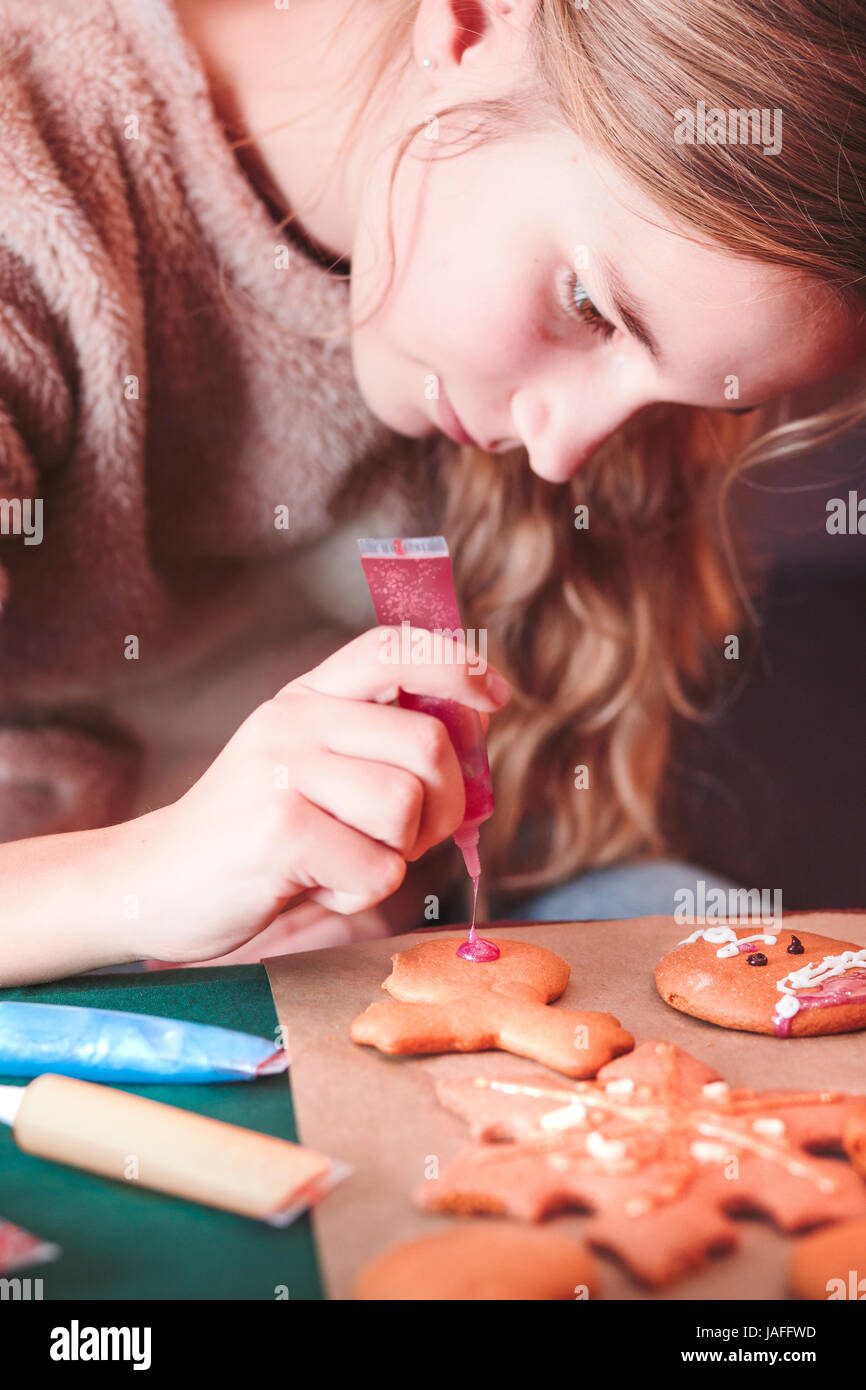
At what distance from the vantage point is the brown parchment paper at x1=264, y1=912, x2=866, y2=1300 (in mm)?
447

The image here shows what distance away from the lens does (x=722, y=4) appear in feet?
2.35

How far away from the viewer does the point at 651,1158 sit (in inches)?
19.8

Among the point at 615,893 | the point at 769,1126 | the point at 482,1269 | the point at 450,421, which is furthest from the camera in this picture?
the point at 615,893

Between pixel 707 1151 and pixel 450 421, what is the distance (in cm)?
68

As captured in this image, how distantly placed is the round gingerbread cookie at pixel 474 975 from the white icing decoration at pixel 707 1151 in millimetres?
156

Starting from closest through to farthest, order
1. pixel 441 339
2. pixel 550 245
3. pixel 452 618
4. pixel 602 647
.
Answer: pixel 452 618
pixel 550 245
pixel 441 339
pixel 602 647

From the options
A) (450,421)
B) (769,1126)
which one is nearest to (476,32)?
(450,421)

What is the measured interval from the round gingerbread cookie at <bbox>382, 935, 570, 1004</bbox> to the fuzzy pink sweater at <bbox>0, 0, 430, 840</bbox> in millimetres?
517

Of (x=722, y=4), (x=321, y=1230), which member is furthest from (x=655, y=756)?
(x=321, y=1230)

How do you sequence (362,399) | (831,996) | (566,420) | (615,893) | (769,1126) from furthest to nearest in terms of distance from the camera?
(615,893), (362,399), (566,420), (831,996), (769,1126)

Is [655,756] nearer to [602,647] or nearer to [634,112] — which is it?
[602,647]

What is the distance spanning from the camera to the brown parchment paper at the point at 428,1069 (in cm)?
45

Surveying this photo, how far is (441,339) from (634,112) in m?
0.23

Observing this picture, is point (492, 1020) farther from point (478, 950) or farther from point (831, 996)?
point (831, 996)
